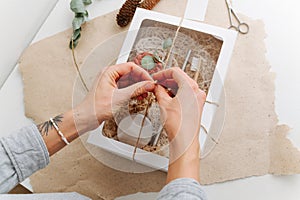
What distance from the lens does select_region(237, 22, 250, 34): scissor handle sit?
0.83 meters

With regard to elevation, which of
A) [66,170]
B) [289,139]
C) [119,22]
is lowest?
[66,170]

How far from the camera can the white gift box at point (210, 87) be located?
713 millimetres

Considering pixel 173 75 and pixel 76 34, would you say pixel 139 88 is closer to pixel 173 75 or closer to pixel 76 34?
pixel 173 75

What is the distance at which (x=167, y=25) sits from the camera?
2.60 feet

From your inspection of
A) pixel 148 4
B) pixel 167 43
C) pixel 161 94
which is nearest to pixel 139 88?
pixel 161 94

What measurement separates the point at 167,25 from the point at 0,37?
31 cm

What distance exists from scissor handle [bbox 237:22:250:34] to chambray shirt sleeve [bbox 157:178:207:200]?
1.24ft

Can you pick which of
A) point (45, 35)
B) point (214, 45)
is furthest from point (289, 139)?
point (45, 35)

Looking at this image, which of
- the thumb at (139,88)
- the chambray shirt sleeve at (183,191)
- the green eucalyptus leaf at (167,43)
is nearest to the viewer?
the chambray shirt sleeve at (183,191)

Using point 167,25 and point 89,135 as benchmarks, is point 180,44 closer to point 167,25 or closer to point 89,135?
point 167,25

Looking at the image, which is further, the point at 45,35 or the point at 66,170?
the point at 45,35

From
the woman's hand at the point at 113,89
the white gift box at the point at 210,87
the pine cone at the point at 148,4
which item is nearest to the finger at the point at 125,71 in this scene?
the woman's hand at the point at 113,89

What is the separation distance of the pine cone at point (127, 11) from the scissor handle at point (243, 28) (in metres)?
0.20

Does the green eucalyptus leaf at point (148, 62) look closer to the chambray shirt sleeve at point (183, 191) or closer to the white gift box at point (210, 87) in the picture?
the white gift box at point (210, 87)
